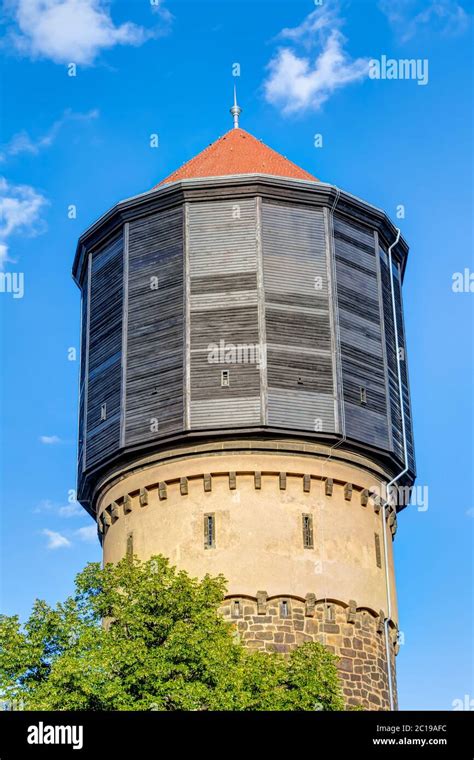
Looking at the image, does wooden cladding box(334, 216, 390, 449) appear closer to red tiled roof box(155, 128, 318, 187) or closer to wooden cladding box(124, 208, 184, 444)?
red tiled roof box(155, 128, 318, 187)

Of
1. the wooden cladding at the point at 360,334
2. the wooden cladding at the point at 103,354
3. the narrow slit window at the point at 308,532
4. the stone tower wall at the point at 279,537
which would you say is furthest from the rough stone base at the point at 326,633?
the wooden cladding at the point at 103,354

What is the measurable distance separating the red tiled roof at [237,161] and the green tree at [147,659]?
39.3 ft

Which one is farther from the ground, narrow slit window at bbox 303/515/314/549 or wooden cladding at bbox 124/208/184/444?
wooden cladding at bbox 124/208/184/444

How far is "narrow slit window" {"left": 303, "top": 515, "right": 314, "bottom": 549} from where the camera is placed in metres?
29.8

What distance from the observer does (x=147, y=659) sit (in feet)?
77.2

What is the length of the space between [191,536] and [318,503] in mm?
2889

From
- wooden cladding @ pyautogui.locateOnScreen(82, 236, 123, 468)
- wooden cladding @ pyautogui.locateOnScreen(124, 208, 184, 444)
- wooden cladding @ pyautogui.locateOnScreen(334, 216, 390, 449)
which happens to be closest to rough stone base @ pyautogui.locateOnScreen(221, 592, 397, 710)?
wooden cladding @ pyautogui.locateOnScreen(334, 216, 390, 449)

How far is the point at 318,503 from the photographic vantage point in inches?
1195

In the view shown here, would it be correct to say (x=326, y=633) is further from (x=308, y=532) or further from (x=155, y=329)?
(x=155, y=329)

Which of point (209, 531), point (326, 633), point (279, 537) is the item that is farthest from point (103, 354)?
point (326, 633)

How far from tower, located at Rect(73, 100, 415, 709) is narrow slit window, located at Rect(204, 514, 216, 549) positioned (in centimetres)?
3

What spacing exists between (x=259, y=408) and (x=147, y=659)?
26.0 feet
